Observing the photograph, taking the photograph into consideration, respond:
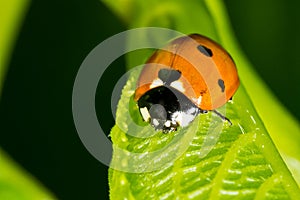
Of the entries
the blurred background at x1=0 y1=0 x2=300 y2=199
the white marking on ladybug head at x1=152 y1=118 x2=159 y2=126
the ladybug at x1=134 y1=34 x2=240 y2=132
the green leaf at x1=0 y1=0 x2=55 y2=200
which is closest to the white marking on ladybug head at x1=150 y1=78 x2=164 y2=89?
the ladybug at x1=134 y1=34 x2=240 y2=132

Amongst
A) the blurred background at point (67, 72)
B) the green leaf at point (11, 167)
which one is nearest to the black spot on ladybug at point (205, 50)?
the green leaf at point (11, 167)

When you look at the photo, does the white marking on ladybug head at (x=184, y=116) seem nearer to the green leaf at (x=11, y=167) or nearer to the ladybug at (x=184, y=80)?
the ladybug at (x=184, y=80)

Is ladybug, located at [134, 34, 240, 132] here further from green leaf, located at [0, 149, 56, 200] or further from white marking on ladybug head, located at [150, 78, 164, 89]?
green leaf, located at [0, 149, 56, 200]

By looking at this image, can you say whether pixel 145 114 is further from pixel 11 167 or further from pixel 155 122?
pixel 11 167

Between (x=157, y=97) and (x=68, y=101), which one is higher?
(x=68, y=101)

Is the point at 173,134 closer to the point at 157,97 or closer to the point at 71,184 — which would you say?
the point at 157,97

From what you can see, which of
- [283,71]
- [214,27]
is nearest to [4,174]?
[214,27]

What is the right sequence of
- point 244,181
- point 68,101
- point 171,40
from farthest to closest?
1. point 68,101
2. point 171,40
3. point 244,181
